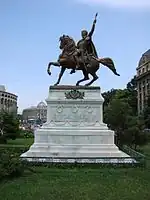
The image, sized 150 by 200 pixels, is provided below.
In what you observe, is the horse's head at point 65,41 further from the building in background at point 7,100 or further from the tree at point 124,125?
the building in background at point 7,100

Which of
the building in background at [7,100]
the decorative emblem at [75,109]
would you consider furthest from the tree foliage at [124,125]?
the building in background at [7,100]

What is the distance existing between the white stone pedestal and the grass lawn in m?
3.33

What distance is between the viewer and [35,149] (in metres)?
22.7

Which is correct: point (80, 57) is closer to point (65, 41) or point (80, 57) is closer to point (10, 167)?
point (65, 41)

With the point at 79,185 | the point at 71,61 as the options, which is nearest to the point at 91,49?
the point at 71,61

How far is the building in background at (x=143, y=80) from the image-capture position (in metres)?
90.1

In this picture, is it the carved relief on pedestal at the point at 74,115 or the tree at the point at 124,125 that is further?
the tree at the point at 124,125

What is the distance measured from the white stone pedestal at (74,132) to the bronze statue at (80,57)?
4.60 ft

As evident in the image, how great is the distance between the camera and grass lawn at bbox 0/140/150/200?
1215 centimetres

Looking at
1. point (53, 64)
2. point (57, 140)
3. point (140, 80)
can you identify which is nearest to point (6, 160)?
point (57, 140)

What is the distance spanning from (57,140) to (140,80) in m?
75.8

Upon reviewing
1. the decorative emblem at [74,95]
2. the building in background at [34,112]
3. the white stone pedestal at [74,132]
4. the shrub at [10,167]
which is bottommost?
the shrub at [10,167]

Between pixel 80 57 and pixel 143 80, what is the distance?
7118cm

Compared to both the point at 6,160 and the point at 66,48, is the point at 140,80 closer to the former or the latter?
the point at 66,48
